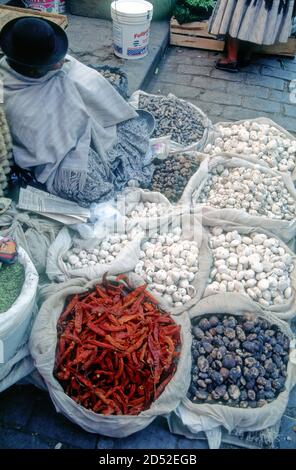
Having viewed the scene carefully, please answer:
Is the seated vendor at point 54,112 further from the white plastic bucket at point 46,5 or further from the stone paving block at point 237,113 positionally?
the white plastic bucket at point 46,5

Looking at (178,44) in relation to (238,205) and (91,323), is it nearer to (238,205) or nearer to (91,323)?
(238,205)

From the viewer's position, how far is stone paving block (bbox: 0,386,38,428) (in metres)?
2.50

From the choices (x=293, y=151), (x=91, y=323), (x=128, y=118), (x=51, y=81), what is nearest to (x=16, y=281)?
(x=91, y=323)

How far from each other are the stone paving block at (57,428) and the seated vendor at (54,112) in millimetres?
1290

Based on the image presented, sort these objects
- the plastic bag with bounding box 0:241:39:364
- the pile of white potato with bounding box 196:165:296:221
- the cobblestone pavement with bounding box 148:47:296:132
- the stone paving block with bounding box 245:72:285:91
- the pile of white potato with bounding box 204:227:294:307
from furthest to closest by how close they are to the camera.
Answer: the stone paving block with bounding box 245:72:285:91
the cobblestone pavement with bounding box 148:47:296:132
the pile of white potato with bounding box 196:165:296:221
the pile of white potato with bounding box 204:227:294:307
the plastic bag with bounding box 0:241:39:364

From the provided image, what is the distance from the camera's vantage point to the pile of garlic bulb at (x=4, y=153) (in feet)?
8.59

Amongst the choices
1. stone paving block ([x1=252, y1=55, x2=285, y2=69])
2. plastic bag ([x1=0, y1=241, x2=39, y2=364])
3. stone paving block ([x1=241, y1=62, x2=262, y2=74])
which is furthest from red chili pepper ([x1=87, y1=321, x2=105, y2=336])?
stone paving block ([x1=252, y1=55, x2=285, y2=69])

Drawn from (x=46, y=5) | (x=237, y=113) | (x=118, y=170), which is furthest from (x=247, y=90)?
(x=118, y=170)

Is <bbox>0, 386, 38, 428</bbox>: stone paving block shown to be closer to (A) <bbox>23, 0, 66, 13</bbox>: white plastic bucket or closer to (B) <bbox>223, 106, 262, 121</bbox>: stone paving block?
(B) <bbox>223, 106, 262, 121</bbox>: stone paving block

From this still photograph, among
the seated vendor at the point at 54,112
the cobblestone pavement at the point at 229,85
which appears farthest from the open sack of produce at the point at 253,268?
the cobblestone pavement at the point at 229,85

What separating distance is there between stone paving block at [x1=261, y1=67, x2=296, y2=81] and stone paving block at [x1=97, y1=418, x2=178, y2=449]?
4660 mm

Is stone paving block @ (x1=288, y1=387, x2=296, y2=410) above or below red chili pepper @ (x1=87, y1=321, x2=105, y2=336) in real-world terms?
below

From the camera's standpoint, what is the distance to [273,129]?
13.5 feet

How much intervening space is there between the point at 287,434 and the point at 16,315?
5.34 ft
